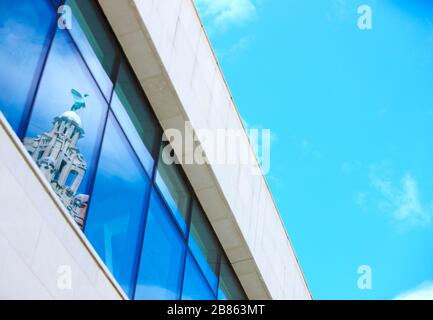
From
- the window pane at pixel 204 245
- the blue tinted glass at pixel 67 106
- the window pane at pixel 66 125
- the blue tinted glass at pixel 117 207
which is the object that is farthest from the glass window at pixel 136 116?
the window pane at pixel 204 245

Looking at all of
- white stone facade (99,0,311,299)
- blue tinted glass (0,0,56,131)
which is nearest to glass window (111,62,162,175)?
white stone facade (99,0,311,299)

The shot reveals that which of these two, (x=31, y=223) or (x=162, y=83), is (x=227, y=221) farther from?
(x=31, y=223)

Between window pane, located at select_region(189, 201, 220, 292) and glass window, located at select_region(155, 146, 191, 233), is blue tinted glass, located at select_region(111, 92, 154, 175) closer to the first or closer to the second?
glass window, located at select_region(155, 146, 191, 233)

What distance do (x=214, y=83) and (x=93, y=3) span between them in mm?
4285

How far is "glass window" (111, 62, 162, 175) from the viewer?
13.8 m

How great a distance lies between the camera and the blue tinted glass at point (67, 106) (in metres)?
10.6

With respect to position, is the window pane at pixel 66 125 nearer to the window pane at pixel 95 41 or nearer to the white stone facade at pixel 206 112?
the window pane at pixel 95 41

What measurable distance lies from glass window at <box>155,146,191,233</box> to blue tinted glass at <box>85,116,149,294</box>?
1162 millimetres

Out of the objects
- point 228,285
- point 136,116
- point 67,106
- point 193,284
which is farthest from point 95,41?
point 228,285

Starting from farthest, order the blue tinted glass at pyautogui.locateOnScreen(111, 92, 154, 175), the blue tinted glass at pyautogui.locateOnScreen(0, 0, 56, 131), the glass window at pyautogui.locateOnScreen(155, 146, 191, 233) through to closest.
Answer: the glass window at pyautogui.locateOnScreen(155, 146, 191, 233), the blue tinted glass at pyautogui.locateOnScreen(111, 92, 154, 175), the blue tinted glass at pyautogui.locateOnScreen(0, 0, 56, 131)

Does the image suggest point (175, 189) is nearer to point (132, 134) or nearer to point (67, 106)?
point (132, 134)
